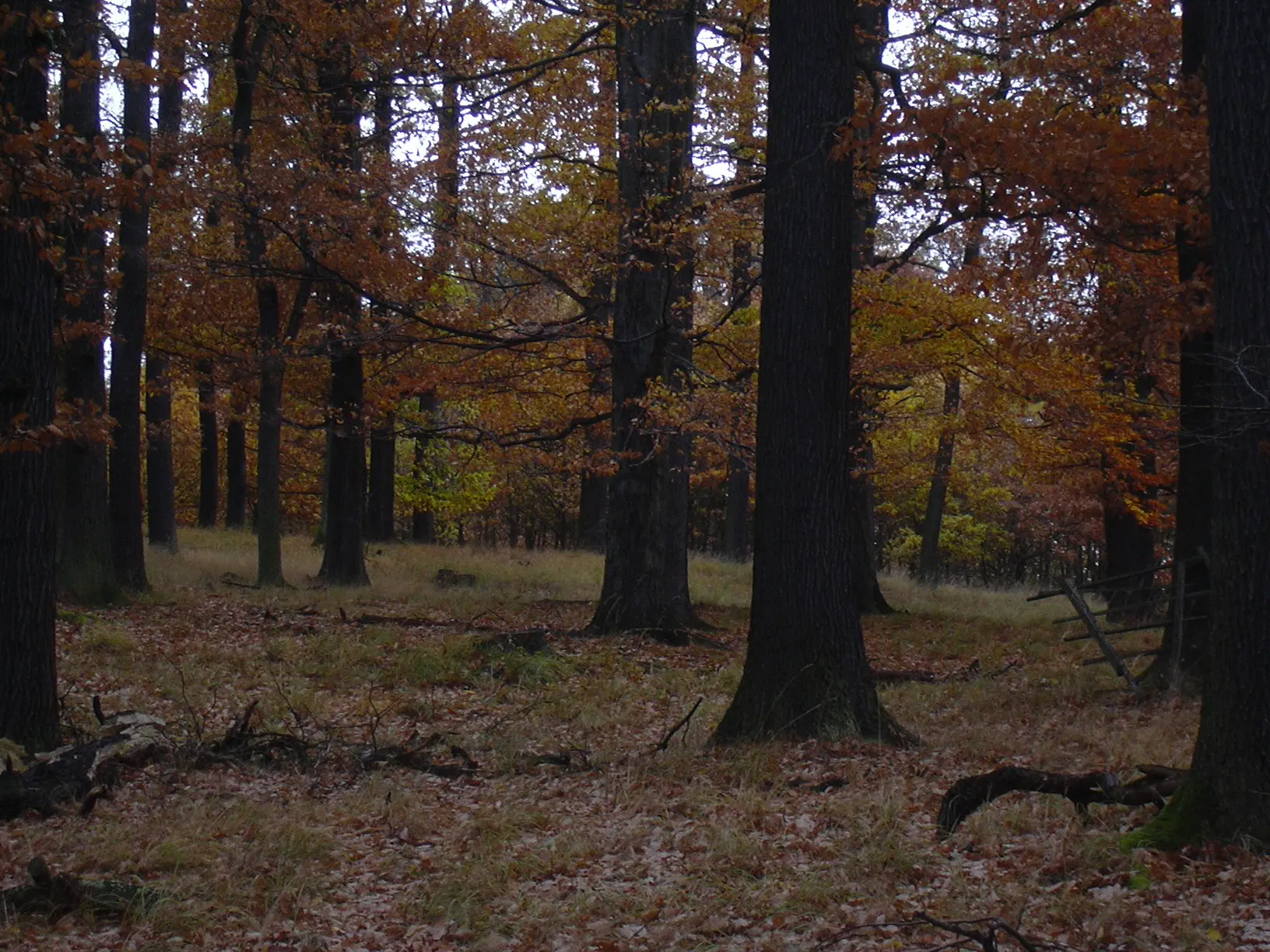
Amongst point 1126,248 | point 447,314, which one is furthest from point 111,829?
point 447,314

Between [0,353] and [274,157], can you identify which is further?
[274,157]

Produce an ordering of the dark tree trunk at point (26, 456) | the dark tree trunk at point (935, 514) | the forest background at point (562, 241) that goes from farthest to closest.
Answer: the dark tree trunk at point (935, 514), the forest background at point (562, 241), the dark tree trunk at point (26, 456)

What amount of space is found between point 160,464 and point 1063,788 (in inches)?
876

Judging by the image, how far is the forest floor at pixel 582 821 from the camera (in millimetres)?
5066

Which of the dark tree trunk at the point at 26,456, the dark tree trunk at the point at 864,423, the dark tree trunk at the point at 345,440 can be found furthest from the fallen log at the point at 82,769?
the dark tree trunk at the point at 864,423

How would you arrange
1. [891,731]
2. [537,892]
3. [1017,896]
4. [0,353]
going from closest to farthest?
[1017,896] < [537,892] < [0,353] < [891,731]

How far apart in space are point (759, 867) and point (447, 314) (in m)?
11.5

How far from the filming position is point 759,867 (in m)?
5.73

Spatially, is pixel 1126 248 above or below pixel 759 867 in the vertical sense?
above

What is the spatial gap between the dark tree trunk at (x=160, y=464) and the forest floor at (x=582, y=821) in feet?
32.0

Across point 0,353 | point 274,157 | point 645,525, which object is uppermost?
point 274,157

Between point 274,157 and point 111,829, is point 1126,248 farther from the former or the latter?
point 274,157

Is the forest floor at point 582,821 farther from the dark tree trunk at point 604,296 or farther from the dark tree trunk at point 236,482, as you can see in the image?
the dark tree trunk at point 236,482

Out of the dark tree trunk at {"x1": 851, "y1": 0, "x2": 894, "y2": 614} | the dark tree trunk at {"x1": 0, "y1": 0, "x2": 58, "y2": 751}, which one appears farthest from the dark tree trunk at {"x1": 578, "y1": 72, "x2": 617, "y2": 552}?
the dark tree trunk at {"x1": 0, "y1": 0, "x2": 58, "y2": 751}
